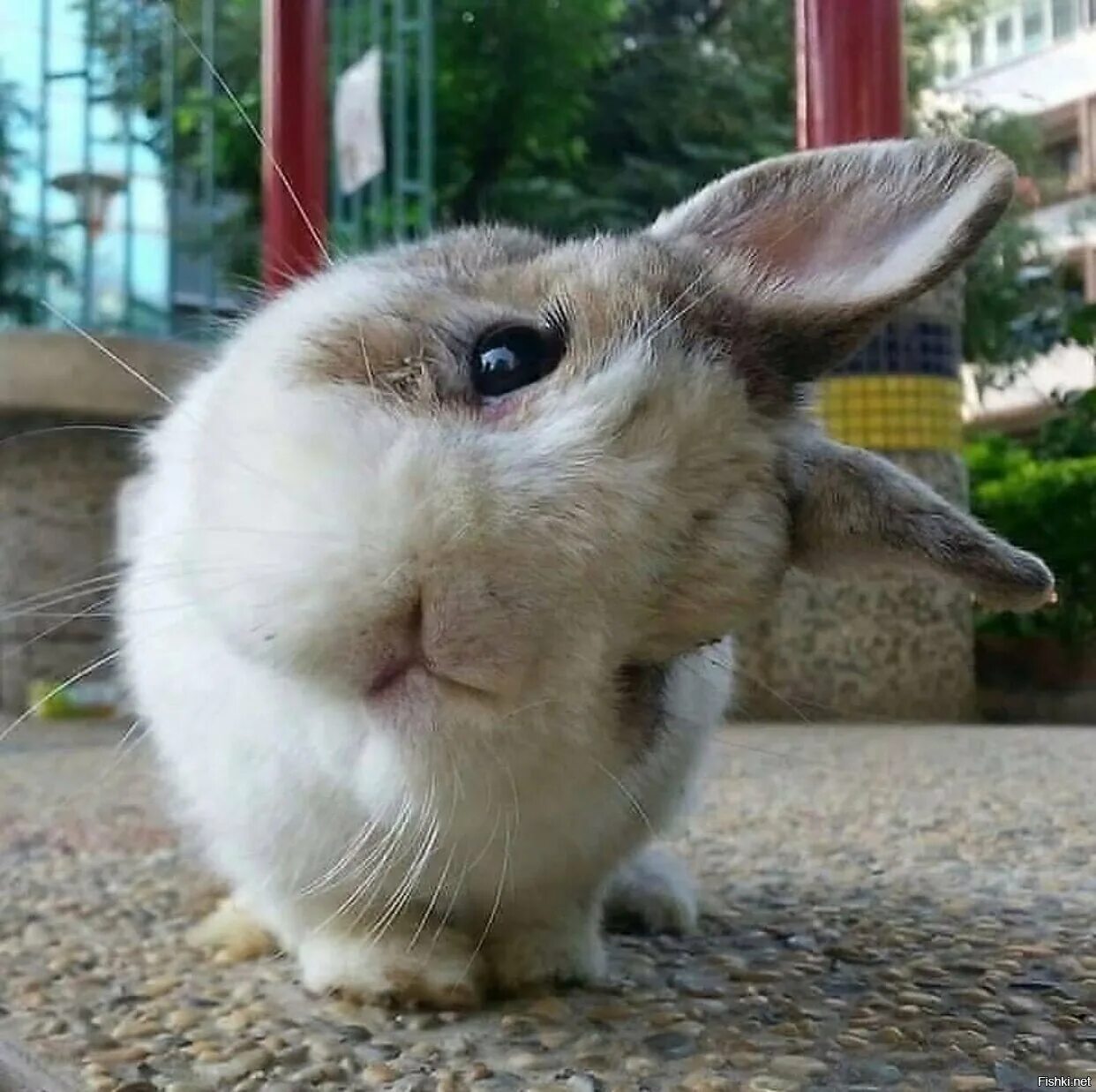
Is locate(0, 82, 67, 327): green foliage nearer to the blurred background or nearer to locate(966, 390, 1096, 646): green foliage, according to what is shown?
the blurred background

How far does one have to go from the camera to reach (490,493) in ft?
2.54

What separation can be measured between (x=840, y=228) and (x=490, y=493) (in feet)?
1.21

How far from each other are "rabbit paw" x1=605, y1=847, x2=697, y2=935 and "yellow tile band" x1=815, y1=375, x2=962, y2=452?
2510 millimetres

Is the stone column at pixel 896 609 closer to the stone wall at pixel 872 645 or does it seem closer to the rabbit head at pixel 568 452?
the stone wall at pixel 872 645

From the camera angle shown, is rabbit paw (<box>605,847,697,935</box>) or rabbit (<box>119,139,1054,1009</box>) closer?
rabbit (<box>119,139,1054,1009</box>)

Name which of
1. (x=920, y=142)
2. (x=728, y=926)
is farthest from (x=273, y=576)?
(x=728, y=926)

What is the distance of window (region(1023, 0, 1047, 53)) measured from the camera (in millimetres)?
6430

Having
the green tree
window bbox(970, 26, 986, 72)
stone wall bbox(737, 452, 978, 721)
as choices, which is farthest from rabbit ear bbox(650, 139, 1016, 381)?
window bbox(970, 26, 986, 72)

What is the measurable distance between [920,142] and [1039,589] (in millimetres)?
292

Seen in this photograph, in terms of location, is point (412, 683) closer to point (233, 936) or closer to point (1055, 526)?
point (233, 936)

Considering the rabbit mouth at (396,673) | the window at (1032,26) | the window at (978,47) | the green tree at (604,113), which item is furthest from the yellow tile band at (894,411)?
the window at (978,47)

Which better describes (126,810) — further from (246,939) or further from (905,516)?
(905,516)

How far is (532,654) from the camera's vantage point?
78 centimetres

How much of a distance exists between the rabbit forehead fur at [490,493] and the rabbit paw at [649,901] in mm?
488
